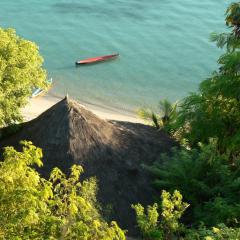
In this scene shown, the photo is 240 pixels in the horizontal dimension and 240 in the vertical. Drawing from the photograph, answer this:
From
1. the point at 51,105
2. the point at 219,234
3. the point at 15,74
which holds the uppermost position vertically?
the point at 15,74

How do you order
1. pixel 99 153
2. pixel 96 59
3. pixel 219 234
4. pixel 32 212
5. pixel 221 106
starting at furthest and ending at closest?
pixel 96 59 < pixel 221 106 < pixel 99 153 < pixel 219 234 < pixel 32 212

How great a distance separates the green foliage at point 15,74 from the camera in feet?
49.0

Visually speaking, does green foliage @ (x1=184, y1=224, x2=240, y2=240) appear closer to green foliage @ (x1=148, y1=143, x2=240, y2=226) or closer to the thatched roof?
green foliage @ (x1=148, y1=143, x2=240, y2=226)

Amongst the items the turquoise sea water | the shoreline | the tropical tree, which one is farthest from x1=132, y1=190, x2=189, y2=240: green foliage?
the turquoise sea water

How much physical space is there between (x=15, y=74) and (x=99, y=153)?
143 inches

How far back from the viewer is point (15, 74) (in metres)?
15.1

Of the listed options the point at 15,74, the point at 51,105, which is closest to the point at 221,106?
the point at 15,74

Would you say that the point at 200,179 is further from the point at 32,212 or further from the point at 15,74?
the point at 32,212

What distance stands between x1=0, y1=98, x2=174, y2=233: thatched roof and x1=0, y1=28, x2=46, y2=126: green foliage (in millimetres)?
901

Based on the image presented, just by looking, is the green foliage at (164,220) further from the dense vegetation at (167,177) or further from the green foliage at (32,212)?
the green foliage at (32,212)

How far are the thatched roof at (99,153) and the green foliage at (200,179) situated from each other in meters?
0.69

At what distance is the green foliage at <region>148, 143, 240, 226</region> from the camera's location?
13.0 meters

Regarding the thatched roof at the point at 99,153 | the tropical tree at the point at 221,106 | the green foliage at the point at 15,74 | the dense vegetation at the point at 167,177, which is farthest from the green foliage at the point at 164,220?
the green foliage at the point at 15,74

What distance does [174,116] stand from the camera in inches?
717
